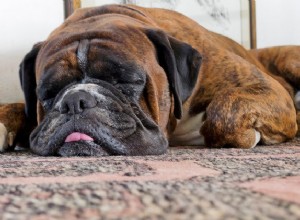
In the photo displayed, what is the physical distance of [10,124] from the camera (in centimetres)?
170

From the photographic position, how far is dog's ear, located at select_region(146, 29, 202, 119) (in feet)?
5.19

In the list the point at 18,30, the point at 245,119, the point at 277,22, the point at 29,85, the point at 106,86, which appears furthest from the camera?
the point at 277,22

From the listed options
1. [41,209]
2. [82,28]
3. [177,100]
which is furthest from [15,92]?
[41,209]

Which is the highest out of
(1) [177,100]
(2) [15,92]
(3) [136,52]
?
(3) [136,52]

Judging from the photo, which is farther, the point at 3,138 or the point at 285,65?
the point at 285,65

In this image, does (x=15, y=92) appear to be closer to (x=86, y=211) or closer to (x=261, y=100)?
(x=261, y=100)

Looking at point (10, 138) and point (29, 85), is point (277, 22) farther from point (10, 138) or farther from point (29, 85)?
point (10, 138)

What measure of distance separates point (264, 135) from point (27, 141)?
744mm

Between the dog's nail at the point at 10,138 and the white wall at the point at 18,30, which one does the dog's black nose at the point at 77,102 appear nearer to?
the dog's nail at the point at 10,138

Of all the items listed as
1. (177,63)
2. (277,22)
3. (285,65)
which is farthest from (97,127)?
(277,22)

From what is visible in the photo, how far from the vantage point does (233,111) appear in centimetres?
159

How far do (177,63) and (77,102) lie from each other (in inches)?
16.5

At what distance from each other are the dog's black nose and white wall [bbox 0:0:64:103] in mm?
1312

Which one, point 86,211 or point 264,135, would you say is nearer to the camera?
point 86,211
